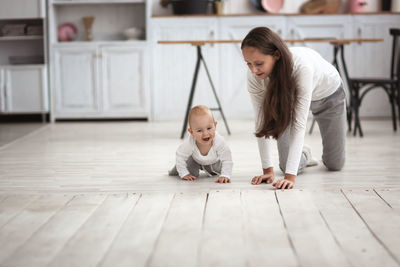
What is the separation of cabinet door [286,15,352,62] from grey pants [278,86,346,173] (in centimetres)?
287

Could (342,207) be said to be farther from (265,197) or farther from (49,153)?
(49,153)

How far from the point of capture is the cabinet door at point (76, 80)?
5.64m

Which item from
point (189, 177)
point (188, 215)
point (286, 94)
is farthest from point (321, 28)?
point (188, 215)

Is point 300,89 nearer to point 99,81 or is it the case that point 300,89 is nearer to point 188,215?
point 188,215

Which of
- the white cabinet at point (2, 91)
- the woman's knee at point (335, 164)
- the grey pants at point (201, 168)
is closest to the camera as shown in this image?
the grey pants at point (201, 168)

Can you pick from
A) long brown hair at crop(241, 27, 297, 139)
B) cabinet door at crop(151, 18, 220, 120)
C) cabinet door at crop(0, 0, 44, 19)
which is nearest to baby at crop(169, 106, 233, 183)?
long brown hair at crop(241, 27, 297, 139)

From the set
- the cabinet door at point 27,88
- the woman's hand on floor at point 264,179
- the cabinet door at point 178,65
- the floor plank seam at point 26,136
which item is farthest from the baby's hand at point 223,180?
the cabinet door at point 27,88

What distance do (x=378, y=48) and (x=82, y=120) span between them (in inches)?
125

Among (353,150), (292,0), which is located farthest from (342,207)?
(292,0)

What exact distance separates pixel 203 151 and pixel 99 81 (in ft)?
10.8

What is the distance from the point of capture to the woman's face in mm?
2158

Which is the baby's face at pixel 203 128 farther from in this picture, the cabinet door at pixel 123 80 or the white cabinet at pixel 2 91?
the white cabinet at pixel 2 91

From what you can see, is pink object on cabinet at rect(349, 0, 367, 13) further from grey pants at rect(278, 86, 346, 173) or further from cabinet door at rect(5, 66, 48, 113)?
cabinet door at rect(5, 66, 48, 113)

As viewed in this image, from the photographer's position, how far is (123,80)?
18.6ft
